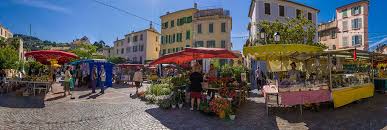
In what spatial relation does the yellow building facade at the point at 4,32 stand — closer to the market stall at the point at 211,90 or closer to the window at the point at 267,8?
the window at the point at 267,8

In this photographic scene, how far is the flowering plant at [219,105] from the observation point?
27.4 ft

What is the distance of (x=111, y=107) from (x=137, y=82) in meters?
5.18

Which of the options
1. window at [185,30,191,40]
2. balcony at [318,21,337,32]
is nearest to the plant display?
window at [185,30,191,40]

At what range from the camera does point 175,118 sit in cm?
848

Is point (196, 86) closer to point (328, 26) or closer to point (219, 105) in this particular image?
point (219, 105)

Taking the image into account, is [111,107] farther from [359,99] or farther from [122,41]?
[122,41]

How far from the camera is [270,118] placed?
27.3ft

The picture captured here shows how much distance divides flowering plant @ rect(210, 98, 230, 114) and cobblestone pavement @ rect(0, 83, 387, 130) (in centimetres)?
30

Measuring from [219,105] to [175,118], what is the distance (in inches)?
57.5

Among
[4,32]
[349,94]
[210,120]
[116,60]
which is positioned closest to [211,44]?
[116,60]

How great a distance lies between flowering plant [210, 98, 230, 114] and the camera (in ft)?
27.4

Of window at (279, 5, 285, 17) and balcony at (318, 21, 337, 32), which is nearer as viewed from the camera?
window at (279, 5, 285, 17)

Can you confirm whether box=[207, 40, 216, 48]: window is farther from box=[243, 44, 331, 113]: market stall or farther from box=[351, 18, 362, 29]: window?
box=[243, 44, 331, 113]: market stall

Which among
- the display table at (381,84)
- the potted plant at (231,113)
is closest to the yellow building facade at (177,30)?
the display table at (381,84)
